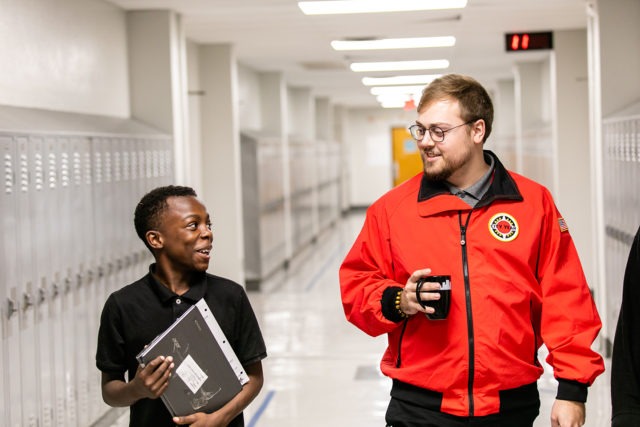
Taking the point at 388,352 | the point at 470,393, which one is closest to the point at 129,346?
the point at 388,352

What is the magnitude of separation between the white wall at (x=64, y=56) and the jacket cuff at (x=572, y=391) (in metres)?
3.65

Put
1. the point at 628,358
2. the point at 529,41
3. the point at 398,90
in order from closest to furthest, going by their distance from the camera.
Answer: the point at 628,358
the point at 529,41
the point at 398,90

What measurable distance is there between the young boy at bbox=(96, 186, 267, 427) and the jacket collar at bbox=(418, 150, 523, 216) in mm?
571

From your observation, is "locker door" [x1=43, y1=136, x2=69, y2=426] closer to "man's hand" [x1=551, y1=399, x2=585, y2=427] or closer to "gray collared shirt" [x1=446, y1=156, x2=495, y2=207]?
"gray collared shirt" [x1=446, y1=156, x2=495, y2=207]

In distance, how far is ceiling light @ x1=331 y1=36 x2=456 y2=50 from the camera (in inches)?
376

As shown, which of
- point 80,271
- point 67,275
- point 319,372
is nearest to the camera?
point 67,275

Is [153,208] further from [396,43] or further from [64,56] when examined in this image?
[396,43]

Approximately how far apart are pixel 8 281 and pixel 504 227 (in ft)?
8.49

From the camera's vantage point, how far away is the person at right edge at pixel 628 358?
2.06m

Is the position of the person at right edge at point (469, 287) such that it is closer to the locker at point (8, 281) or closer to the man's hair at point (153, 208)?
the man's hair at point (153, 208)

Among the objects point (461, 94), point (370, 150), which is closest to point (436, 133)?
point (461, 94)

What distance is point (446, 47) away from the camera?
1066cm

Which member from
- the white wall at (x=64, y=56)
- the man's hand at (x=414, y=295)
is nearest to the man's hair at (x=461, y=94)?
the man's hand at (x=414, y=295)

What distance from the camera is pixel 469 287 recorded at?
245 cm
